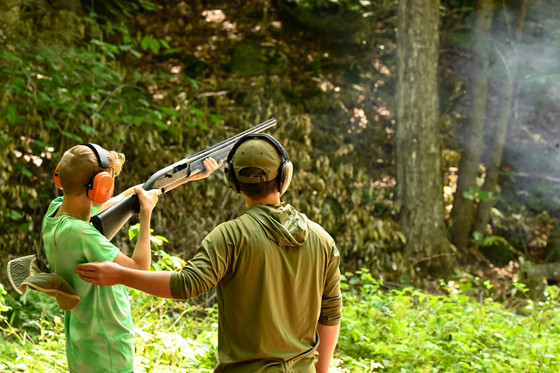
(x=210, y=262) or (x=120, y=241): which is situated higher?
(x=210, y=262)

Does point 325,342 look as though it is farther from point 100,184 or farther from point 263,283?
point 100,184

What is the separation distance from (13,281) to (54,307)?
3.54 metres

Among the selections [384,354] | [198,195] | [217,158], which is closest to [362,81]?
→ [198,195]

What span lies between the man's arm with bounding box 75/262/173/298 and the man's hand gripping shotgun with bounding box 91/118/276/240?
0.31 metres

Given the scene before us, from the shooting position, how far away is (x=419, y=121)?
941 cm

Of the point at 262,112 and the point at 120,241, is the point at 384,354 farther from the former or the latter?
the point at 262,112

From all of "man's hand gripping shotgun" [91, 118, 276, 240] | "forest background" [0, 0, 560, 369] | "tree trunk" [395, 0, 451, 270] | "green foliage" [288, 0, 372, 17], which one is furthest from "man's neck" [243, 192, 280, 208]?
"green foliage" [288, 0, 372, 17]

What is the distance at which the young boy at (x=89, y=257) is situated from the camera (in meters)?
2.44

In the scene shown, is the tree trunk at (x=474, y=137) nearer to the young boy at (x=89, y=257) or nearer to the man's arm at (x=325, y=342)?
the man's arm at (x=325, y=342)

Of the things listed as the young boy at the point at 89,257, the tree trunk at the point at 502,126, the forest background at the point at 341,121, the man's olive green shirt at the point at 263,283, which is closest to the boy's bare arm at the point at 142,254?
the young boy at the point at 89,257

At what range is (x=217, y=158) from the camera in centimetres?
320

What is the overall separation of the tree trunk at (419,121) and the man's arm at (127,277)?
734cm

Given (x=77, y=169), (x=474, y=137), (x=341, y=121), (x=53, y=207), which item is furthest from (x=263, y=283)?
(x=474, y=137)

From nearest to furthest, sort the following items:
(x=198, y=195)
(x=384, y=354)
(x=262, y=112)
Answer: (x=384, y=354), (x=198, y=195), (x=262, y=112)
